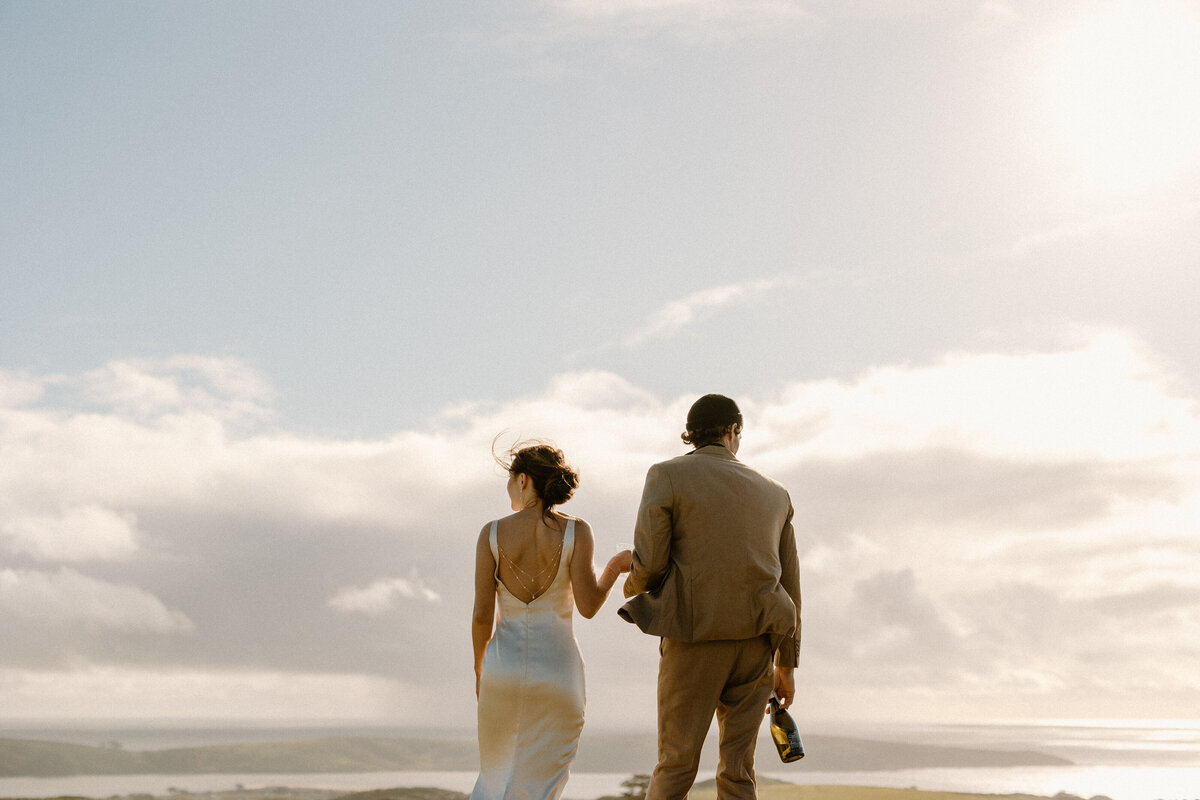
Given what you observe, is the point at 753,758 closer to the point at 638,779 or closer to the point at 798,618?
the point at 798,618

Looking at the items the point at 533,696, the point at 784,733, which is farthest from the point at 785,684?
the point at 533,696

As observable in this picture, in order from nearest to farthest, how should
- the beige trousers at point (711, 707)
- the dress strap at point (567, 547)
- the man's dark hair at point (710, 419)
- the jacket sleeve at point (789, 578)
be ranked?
the beige trousers at point (711, 707) < the jacket sleeve at point (789, 578) < the man's dark hair at point (710, 419) < the dress strap at point (567, 547)

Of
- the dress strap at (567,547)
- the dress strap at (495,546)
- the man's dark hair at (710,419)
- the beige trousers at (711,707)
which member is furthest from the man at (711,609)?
the dress strap at (495,546)

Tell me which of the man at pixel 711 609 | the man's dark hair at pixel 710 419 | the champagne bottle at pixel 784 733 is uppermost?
the man's dark hair at pixel 710 419

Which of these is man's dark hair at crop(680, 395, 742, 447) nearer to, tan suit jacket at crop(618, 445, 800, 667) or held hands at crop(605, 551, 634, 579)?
tan suit jacket at crop(618, 445, 800, 667)

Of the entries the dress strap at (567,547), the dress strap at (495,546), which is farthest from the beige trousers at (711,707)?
the dress strap at (495,546)

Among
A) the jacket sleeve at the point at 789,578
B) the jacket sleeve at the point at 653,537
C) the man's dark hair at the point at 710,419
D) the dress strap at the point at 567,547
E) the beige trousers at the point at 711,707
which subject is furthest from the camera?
the dress strap at the point at 567,547

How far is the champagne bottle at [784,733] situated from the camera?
5441 millimetres

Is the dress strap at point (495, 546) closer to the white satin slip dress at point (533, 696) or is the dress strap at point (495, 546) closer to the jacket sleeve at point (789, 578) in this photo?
the white satin slip dress at point (533, 696)

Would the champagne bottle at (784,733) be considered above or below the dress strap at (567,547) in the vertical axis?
below

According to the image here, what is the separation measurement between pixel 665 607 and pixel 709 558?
346mm

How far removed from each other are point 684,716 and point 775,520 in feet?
3.76

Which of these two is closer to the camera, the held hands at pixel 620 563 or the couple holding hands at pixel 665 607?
the couple holding hands at pixel 665 607

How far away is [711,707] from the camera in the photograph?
5094mm
